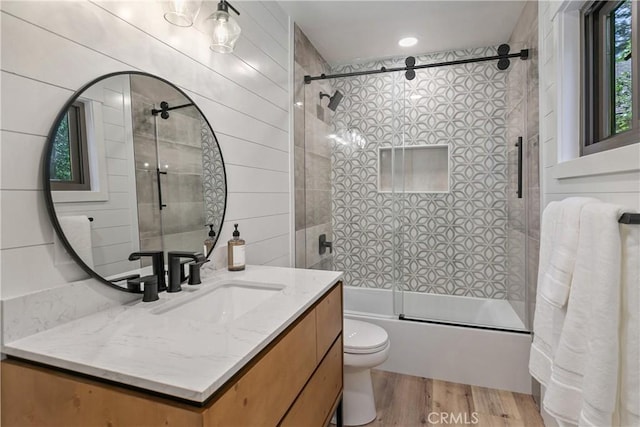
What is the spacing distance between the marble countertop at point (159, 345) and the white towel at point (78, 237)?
190 millimetres

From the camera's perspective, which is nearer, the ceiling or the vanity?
the vanity

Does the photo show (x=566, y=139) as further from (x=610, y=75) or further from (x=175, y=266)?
(x=175, y=266)

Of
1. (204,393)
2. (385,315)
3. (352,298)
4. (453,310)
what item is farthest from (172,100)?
(453,310)

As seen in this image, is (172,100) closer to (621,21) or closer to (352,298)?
(621,21)

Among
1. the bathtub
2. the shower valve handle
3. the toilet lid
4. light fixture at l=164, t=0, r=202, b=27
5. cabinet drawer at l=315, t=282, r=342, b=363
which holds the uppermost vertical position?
light fixture at l=164, t=0, r=202, b=27

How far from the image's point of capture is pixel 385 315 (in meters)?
2.61

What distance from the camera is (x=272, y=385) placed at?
927 mm

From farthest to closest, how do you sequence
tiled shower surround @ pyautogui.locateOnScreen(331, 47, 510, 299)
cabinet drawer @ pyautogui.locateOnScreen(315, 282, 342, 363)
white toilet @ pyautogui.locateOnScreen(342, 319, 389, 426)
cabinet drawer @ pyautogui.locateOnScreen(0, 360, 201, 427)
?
1. tiled shower surround @ pyautogui.locateOnScreen(331, 47, 510, 299)
2. white toilet @ pyautogui.locateOnScreen(342, 319, 389, 426)
3. cabinet drawer @ pyautogui.locateOnScreen(315, 282, 342, 363)
4. cabinet drawer @ pyautogui.locateOnScreen(0, 360, 201, 427)

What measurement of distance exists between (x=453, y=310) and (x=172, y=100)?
8.72ft

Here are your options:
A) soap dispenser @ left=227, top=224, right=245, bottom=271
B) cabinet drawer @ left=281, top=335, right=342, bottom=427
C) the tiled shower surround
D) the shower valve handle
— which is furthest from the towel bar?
the shower valve handle

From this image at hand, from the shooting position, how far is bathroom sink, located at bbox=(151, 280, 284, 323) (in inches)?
48.5

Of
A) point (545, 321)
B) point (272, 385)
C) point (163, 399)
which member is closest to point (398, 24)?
point (545, 321)

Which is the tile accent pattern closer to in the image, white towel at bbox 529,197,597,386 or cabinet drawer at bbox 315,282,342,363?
cabinet drawer at bbox 315,282,342,363

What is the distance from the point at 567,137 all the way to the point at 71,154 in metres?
2.07
